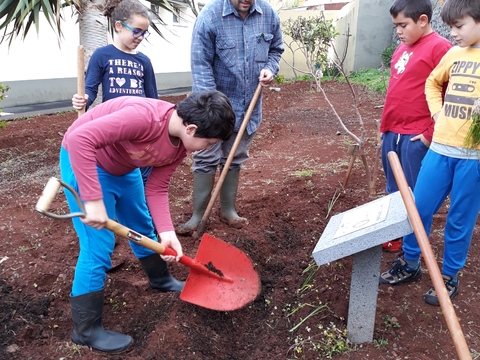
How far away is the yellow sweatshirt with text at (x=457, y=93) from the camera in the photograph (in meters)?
2.04

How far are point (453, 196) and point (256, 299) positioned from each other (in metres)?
1.32

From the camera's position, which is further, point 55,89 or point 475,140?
point 55,89

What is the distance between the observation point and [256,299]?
2533 millimetres

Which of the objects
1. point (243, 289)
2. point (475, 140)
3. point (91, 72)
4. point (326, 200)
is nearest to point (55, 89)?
point (91, 72)

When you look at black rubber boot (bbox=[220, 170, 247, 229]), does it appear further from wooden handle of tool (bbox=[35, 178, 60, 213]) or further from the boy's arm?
wooden handle of tool (bbox=[35, 178, 60, 213])

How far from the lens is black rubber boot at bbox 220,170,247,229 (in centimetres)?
326

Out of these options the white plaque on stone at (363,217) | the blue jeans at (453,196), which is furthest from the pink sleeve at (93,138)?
the blue jeans at (453,196)

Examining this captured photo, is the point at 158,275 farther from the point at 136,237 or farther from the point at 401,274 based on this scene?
the point at 401,274


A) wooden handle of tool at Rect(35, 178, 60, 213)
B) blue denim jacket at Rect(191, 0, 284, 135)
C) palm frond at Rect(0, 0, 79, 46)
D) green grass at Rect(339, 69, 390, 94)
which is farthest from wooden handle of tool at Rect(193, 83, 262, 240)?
green grass at Rect(339, 69, 390, 94)

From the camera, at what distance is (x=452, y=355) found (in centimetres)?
196

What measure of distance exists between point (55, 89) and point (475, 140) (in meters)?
9.41

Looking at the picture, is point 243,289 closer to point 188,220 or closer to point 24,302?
point 188,220

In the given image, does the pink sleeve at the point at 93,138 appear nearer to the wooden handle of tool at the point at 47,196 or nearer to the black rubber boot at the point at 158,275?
the wooden handle of tool at the point at 47,196

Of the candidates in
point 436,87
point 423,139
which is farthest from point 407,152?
point 436,87
